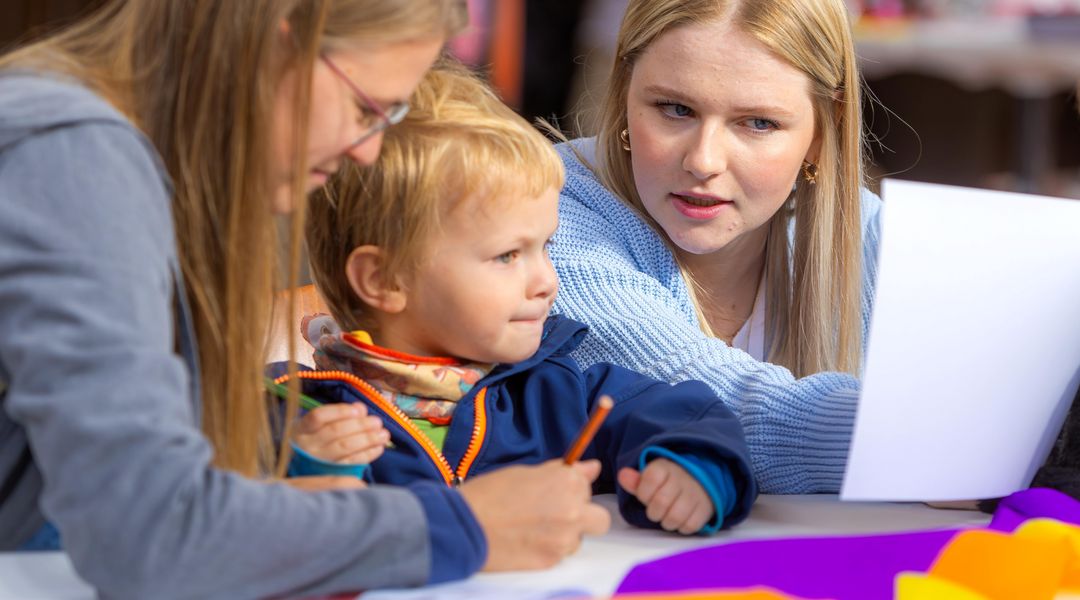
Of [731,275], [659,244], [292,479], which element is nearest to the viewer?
[292,479]

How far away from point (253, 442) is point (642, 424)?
38cm

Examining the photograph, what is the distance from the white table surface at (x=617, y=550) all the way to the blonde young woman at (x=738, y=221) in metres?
0.07

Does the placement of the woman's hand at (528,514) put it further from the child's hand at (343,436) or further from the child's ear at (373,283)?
the child's ear at (373,283)

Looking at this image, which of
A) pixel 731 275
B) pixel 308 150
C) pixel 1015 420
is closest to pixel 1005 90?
pixel 731 275

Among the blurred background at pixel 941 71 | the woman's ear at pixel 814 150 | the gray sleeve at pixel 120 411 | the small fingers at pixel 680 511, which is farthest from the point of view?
the blurred background at pixel 941 71

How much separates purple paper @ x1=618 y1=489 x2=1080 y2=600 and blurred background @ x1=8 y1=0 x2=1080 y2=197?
259 cm

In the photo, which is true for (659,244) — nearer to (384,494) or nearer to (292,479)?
(292,479)

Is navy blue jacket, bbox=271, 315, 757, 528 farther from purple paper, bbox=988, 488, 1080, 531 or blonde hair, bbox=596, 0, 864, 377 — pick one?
blonde hair, bbox=596, 0, 864, 377

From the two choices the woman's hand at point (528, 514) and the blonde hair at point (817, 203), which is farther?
the blonde hair at point (817, 203)

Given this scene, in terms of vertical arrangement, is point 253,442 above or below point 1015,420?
below

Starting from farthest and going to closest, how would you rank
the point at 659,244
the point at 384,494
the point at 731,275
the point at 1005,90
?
the point at 1005,90
the point at 731,275
the point at 659,244
the point at 384,494

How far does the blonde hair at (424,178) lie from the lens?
1.18 m

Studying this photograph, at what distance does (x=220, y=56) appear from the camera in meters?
0.88

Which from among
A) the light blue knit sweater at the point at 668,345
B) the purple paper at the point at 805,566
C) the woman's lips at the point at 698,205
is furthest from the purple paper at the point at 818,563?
the woman's lips at the point at 698,205
